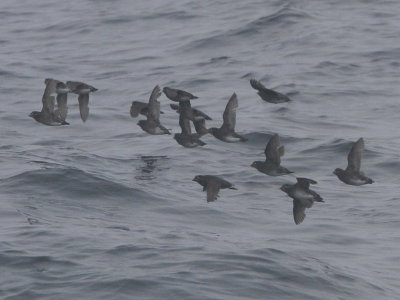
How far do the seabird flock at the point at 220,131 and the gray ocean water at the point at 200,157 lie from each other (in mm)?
1116

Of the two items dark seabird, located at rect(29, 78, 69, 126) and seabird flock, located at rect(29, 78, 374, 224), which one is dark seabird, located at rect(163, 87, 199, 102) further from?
dark seabird, located at rect(29, 78, 69, 126)

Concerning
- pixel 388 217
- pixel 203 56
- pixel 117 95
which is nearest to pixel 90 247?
pixel 388 217

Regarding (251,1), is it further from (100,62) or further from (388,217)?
(388,217)

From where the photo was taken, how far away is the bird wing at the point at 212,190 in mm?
20547

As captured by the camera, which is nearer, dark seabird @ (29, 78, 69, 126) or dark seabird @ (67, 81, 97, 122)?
dark seabird @ (67, 81, 97, 122)

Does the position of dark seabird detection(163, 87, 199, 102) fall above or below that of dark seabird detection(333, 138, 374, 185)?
above

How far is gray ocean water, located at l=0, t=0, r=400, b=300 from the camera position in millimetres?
19828

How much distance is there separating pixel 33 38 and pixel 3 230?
79.0 ft

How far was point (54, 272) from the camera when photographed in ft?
63.6

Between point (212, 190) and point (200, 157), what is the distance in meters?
7.41

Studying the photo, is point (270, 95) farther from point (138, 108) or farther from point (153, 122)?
point (138, 108)

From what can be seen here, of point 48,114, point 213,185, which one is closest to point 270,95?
point 213,185

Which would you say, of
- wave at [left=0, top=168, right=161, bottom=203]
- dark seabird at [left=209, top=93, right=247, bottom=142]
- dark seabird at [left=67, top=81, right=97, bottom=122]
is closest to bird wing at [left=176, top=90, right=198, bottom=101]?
dark seabird at [left=209, top=93, right=247, bottom=142]

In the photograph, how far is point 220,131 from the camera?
22.2m
